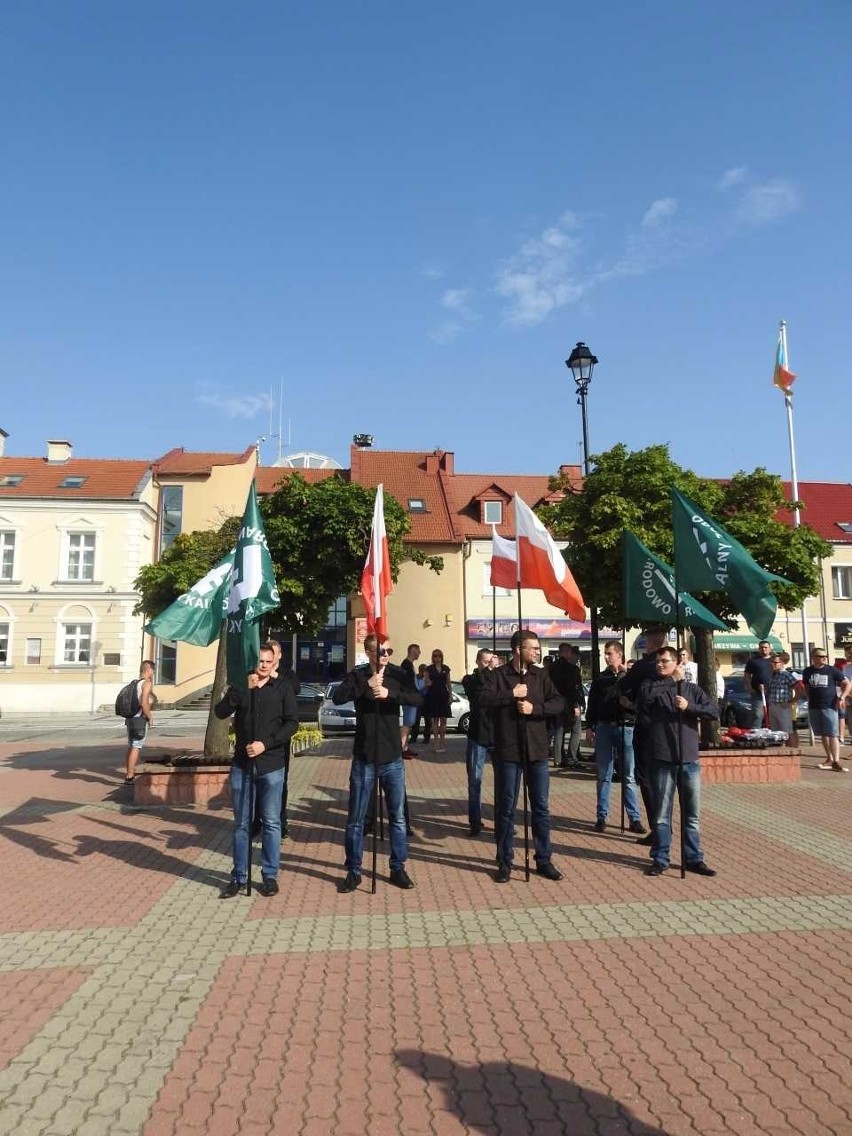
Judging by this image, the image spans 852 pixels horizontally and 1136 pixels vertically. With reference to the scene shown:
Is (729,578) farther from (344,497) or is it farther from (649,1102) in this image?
(344,497)

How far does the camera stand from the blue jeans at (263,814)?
614cm

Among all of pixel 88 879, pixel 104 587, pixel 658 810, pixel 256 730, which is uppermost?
pixel 104 587

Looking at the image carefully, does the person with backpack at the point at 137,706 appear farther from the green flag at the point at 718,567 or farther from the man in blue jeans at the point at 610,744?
the green flag at the point at 718,567

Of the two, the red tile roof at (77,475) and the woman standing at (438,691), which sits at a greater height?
the red tile roof at (77,475)

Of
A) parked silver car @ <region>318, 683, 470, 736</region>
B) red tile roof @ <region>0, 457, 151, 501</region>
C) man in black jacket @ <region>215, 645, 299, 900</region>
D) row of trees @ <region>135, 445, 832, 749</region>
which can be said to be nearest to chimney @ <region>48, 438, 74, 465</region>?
red tile roof @ <region>0, 457, 151, 501</region>

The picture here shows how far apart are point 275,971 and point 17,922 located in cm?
222

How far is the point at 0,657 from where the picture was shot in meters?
32.9

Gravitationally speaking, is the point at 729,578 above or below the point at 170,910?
above

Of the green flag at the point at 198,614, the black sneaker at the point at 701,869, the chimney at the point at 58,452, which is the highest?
the chimney at the point at 58,452

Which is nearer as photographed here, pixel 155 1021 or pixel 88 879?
pixel 155 1021

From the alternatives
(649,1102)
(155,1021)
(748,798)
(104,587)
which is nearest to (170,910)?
(155,1021)

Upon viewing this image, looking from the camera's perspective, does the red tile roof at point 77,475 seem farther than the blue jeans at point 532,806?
Yes

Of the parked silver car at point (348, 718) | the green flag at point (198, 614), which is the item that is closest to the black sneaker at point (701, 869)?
the green flag at point (198, 614)

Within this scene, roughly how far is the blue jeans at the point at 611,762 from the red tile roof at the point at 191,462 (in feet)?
108
